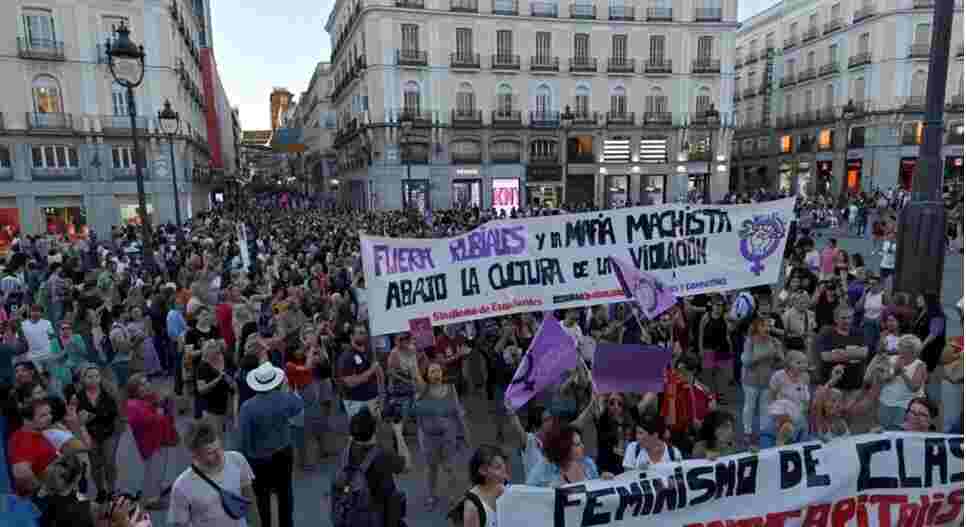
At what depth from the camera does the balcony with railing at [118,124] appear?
3042 centimetres

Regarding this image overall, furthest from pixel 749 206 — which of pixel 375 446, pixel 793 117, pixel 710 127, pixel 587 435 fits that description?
pixel 793 117

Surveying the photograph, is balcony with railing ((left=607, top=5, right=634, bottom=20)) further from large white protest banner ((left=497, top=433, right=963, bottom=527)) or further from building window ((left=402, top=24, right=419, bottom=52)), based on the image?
large white protest banner ((left=497, top=433, right=963, bottom=527))

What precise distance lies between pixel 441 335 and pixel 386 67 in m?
32.6

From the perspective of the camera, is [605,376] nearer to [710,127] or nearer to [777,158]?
[710,127]

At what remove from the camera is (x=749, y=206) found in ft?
22.2

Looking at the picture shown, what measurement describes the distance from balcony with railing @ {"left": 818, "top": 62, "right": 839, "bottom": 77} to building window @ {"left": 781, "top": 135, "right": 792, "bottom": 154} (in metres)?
5.42

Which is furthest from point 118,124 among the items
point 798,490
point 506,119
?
point 798,490

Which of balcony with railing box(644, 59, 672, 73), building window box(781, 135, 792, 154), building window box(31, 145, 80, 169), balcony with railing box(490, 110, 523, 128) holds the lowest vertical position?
building window box(31, 145, 80, 169)

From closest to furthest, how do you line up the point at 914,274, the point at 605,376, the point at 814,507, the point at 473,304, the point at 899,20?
the point at 814,507, the point at 605,376, the point at 473,304, the point at 914,274, the point at 899,20

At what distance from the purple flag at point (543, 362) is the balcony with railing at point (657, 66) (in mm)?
39154

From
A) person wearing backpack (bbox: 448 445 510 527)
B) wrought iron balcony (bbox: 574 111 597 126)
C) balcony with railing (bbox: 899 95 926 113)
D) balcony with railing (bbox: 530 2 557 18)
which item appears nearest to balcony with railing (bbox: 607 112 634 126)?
wrought iron balcony (bbox: 574 111 597 126)

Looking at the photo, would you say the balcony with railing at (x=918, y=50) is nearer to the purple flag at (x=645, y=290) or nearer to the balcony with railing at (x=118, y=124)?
the purple flag at (x=645, y=290)

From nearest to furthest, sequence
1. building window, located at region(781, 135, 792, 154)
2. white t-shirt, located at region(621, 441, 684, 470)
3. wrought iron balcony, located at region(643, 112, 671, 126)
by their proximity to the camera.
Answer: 1. white t-shirt, located at region(621, 441, 684, 470)
2. wrought iron balcony, located at region(643, 112, 671, 126)
3. building window, located at region(781, 135, 792, 154)

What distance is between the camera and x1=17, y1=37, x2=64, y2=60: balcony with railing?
2839 centimetres
